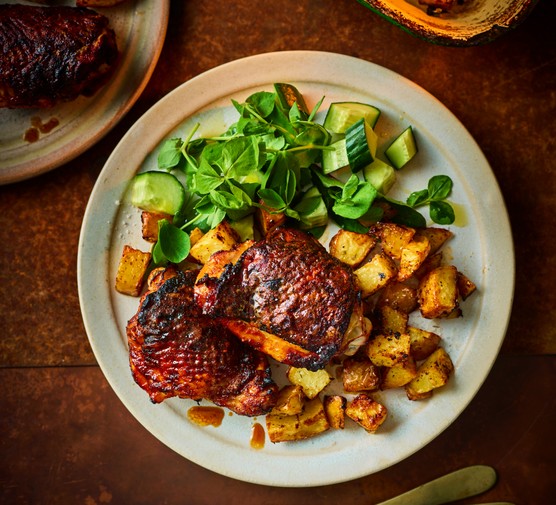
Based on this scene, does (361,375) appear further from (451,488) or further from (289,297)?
(451,488)

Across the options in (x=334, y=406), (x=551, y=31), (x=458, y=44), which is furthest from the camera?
(x=551, y=31)

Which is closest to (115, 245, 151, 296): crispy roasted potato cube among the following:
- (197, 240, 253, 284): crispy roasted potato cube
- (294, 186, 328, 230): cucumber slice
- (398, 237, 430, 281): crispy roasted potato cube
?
(197, 240, 253, 284): crispy roasted potato cube

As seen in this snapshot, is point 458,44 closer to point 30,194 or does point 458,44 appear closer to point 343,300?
point 343,300

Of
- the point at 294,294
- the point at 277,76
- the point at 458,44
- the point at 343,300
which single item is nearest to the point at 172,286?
the point at 294,294

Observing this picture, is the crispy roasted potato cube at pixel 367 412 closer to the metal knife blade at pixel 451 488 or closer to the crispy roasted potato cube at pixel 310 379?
the crispy roasted potato cube at pixel 310 379

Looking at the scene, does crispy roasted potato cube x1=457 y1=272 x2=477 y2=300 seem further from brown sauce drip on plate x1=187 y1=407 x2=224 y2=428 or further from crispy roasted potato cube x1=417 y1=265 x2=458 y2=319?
brown sauce drip on plate x1=187 y1=407 x2=224 y2=428

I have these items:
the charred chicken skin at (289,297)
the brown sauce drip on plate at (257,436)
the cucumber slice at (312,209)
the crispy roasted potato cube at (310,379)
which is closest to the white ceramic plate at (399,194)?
the brown sauce drip on plate at (257,436)

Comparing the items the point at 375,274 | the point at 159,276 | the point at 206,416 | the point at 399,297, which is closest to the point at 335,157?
the point at 375,274
